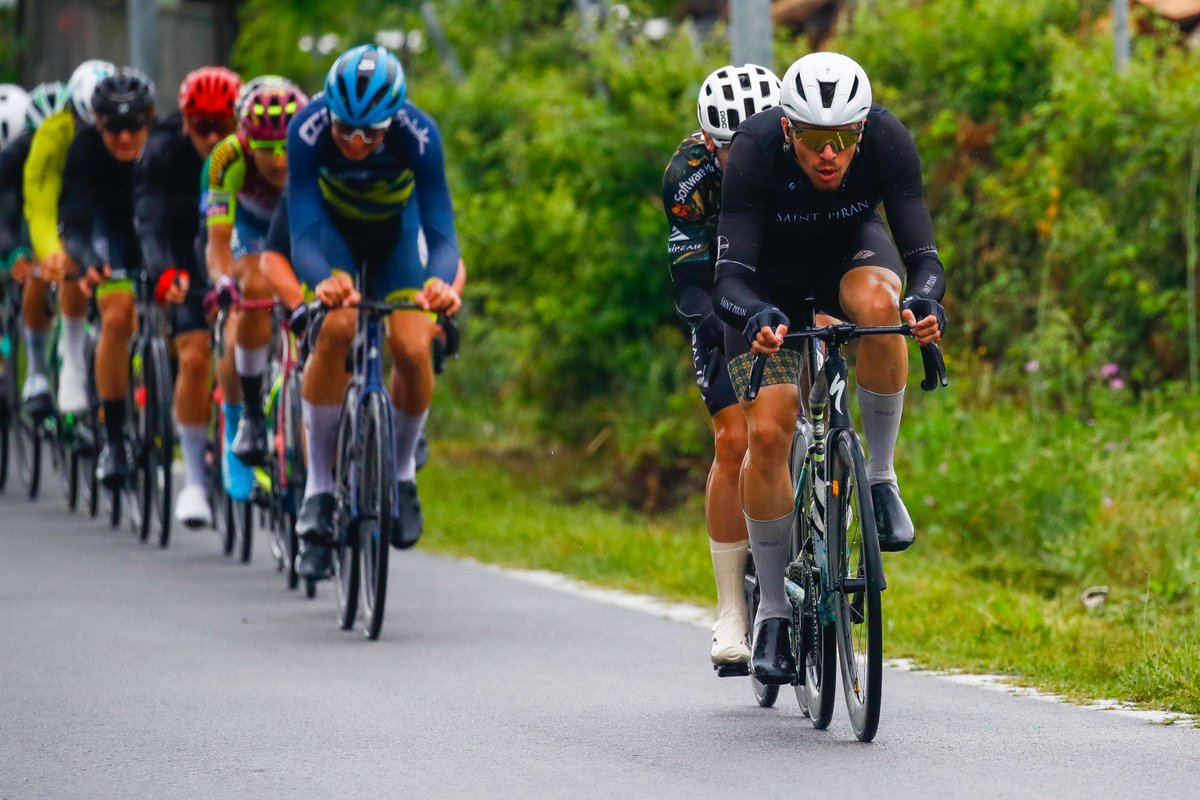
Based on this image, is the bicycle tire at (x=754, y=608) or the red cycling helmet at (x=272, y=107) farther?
the red cycling helmet at (x=272, y=107)

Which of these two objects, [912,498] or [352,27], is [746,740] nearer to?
[912,498]

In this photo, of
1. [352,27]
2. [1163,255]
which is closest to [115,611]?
[1163,255]

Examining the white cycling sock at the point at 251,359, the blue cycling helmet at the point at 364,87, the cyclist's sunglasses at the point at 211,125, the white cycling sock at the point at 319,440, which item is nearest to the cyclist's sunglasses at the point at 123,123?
the cyclist's sunglasses at the point at 211,125

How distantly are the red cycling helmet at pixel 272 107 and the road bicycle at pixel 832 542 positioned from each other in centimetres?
421

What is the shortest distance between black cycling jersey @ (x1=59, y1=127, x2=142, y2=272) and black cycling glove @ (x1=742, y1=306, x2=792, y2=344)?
673 cm

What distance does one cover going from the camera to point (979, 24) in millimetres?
14672

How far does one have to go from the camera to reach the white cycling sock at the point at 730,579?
710cm

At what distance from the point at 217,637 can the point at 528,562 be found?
3121 millimetres

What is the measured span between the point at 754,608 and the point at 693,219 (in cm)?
131

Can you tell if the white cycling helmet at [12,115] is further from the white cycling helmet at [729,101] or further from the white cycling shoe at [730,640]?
the white cycling shoe at [730,640]

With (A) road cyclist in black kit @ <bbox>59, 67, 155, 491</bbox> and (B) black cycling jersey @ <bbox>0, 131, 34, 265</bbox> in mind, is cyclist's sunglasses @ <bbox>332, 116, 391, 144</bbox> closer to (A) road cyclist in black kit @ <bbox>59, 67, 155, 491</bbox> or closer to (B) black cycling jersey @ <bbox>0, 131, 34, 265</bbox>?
(A) road cyclist in black kit @ <bbox>59, 67, 155, 491</bbox>

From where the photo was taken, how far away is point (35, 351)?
14.1 m

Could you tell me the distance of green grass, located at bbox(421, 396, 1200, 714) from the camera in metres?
8.20

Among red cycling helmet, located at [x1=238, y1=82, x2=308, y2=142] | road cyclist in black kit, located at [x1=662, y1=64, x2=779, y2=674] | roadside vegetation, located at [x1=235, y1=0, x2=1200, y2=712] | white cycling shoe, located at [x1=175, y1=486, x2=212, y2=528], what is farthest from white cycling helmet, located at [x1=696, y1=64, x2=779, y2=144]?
white cycling shoe, located at [x1=175, y1=486, x2=212, y2=528]
